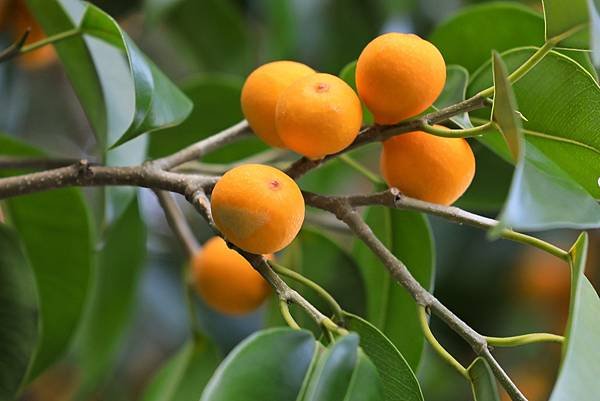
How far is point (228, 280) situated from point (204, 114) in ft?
0.74

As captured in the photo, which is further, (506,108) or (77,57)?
(77,57)

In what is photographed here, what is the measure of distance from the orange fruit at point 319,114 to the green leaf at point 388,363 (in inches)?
4.3

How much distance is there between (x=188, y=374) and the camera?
84cm

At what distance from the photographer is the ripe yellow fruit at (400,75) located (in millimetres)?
521

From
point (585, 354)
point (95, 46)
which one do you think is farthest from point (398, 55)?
point (95, 46)

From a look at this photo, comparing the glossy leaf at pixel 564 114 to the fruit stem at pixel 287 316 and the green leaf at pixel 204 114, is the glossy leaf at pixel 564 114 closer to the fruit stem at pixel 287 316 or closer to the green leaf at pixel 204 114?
the fruit stem at pixel 287 316

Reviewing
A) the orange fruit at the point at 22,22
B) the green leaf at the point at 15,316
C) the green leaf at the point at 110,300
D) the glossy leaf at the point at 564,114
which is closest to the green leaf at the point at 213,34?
the orange fruit at the point at 22,22

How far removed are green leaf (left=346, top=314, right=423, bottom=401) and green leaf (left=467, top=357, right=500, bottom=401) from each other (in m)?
0.03

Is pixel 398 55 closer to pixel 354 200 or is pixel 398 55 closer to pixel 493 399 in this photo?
pixel 354 200

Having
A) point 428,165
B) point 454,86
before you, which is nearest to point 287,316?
point 428,165

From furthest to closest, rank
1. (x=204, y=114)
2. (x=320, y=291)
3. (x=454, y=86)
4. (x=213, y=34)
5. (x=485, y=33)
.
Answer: (x=213, y=34) < (x=204, y=114) < (x=485, y=33) < (x=454, y=86) < (x=320, y=291)

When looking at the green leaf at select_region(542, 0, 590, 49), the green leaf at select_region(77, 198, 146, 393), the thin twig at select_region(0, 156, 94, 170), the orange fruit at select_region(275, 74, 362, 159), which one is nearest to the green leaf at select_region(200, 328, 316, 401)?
the orange fruit at select_region(275, 74, 362, 159)

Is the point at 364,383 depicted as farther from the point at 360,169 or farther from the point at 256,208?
the point at 360,169

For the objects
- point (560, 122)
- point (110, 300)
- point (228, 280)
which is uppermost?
point (560, 122)
